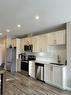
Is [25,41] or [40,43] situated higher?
[25,41]

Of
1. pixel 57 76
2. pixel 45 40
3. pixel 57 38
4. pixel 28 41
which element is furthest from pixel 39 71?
pixel 28 41

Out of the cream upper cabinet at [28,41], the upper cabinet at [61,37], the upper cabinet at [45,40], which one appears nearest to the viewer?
the upper cabinet at [61,37]

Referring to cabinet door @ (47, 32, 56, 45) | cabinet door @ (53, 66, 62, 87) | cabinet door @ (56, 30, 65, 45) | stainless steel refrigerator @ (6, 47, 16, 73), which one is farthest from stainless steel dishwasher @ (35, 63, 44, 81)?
stainless steel refrigerator @ (6, 47, 16, 73)

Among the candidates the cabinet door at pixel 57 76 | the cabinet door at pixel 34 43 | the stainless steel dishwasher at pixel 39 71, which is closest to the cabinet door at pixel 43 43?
the cabinet door at pixel 34 43

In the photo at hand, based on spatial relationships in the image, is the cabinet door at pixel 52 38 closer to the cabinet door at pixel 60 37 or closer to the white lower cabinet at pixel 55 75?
the cabinet door at pixel 60 37

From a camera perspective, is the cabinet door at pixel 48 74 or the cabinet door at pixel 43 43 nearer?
the cabinet door at pixel 48 74

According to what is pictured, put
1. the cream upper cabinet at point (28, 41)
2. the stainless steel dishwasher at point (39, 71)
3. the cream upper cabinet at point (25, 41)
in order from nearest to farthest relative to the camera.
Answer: the stainless steel dishwasher at point (39, 71), the cream upper cabinet at point (28, 41), the cream upper cabinet at point (25, 41)

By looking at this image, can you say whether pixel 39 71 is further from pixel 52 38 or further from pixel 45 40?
pixel 52 38

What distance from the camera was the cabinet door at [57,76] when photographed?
198 inches

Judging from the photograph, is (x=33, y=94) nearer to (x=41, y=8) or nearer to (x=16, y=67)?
(x=41, y=8)

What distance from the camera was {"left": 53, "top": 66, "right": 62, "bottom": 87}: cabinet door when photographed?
503 centimetres

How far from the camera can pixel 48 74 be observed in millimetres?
5777

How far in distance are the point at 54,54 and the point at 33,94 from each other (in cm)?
266

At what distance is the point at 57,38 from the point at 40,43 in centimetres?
149
